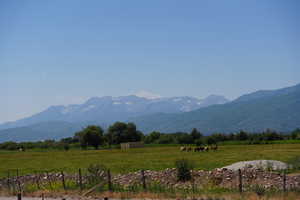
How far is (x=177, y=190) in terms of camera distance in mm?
23250

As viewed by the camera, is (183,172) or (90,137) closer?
(183,172)

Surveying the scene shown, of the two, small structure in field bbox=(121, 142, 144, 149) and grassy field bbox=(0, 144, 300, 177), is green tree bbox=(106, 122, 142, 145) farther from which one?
grassy field bbox=(0, 144, 300, 177)

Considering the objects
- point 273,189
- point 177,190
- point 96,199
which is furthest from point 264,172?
point 96,199

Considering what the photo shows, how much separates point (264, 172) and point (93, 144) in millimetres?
105637

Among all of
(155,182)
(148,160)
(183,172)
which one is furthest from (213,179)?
(148,160)

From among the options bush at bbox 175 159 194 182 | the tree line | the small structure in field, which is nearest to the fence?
bush at bbox 175 159 194 182

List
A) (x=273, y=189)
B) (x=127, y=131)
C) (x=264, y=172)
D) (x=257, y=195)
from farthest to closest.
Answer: (x=127, y=131) < (x=264, y=172) < (x=273, y=189) < (x=257, y=195)

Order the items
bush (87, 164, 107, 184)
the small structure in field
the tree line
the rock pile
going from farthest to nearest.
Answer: the small structure in field < the tree line < bush (87, 164, 107, 184) < the rock pile

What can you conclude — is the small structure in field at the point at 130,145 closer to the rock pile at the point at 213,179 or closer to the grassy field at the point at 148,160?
the grassy field at the point at 148,160

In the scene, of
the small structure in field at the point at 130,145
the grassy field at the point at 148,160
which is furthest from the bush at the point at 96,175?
the small structure in field at the point at 130,145

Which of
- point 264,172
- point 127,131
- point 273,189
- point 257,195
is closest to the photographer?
point 257,195

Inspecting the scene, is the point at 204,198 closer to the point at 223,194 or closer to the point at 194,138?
the point at 223,194

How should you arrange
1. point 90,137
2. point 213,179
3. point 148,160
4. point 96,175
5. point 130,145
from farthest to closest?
point 90,137, point 130,145, point 148,160, point 96,175, point 213,179

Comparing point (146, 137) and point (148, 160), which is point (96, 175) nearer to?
point (148, 160)
